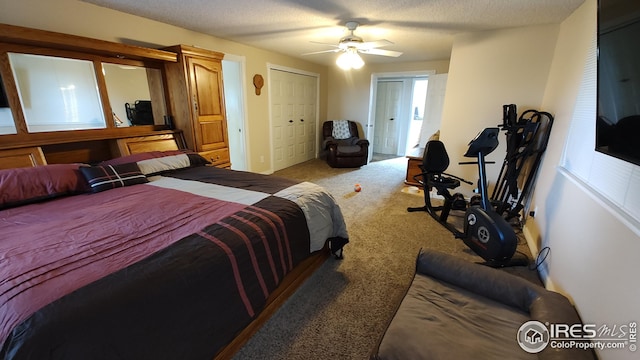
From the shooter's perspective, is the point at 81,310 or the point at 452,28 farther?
the point at 452,28

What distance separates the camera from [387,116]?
707cm

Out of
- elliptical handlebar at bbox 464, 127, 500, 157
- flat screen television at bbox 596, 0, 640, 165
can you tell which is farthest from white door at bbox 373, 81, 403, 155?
flat screen television at bbox 596, 0, 640, 165

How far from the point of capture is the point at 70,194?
2021 mm

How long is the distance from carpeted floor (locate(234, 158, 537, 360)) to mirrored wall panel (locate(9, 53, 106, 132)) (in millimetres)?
2542

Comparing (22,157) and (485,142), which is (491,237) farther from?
(22,157)

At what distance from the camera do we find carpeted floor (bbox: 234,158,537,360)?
61.6 inches

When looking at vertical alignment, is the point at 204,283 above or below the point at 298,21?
below

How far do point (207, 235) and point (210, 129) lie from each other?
232 cm

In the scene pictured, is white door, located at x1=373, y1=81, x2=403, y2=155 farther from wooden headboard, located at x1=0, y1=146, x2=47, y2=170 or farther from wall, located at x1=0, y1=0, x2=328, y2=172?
wooden headboard, located at x1=0, y1=146, x2=47, y2=170

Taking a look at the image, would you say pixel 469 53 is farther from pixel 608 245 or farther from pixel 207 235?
pixel 207 235

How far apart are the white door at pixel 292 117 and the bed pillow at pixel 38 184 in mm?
3347

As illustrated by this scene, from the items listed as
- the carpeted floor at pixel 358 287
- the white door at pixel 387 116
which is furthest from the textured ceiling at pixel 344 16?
the white door at pixel 387 116

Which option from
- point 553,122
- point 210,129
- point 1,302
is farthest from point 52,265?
point 553,122

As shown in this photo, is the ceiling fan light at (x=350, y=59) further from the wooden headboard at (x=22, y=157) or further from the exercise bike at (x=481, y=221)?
the wooden headboard at (x=22, y=157)
